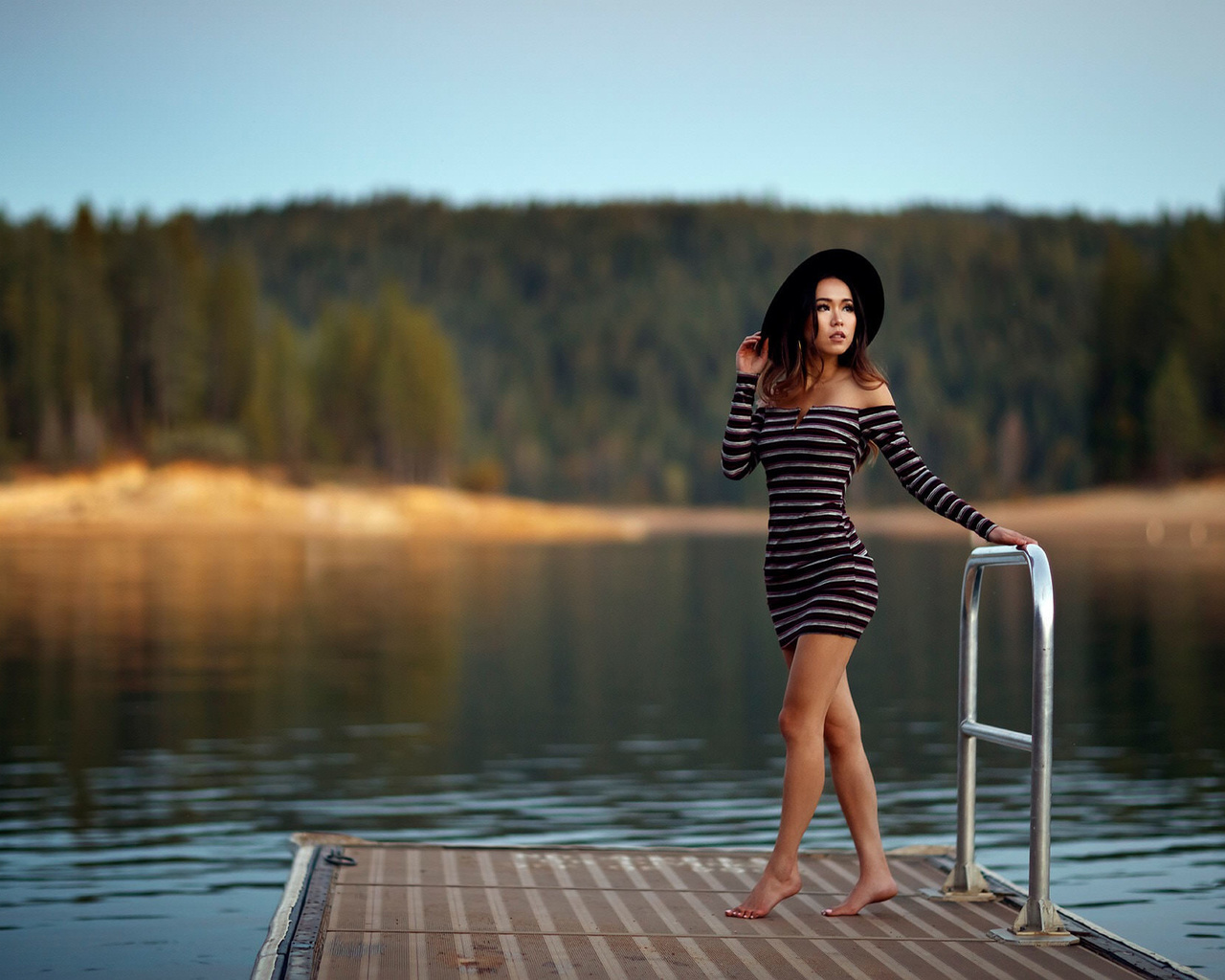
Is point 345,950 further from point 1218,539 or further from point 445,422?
point 445,422

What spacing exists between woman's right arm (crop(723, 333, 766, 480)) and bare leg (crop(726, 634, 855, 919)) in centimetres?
58

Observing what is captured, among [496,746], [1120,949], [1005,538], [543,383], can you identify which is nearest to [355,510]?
[496,746]

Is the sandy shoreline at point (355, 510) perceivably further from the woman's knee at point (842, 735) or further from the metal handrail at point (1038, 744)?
the woman's knee at point (842, 735)

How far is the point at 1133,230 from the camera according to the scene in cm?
19700

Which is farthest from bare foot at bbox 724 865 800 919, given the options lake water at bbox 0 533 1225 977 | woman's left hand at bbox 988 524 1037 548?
lake water at bbox 0 533 1225 977

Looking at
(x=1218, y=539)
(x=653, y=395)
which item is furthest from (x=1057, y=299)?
(x=1218, y=539)

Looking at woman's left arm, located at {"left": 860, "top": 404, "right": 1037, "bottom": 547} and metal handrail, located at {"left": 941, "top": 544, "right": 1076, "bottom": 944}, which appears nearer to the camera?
metal handrail, located at {"left": 941, "top": 544, "right": 1076, "bottom": 944}

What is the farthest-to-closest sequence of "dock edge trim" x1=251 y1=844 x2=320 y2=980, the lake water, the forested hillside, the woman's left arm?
1. the forested hillside
2. the lake water
3. the woman's left arm
4. "dock edge trim" x1=251 y1=844 x2=320 y2=980

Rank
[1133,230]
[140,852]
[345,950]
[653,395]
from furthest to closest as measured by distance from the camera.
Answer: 1. [1133,230]
2. [653,395]
3. [140,852]
4. [345,950]

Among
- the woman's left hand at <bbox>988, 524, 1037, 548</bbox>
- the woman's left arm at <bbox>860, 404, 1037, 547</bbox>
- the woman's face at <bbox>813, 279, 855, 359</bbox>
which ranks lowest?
the woman's left hand at <bbox>988, 524, 1037, 548</bbox>

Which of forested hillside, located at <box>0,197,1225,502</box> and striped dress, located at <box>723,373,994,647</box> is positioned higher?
forested hillside, located at <box>0,197,1225,502</box>

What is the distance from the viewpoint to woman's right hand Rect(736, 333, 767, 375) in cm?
527

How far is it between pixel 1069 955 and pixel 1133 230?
204 m

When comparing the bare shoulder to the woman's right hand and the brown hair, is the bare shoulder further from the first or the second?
the woman's right hand
